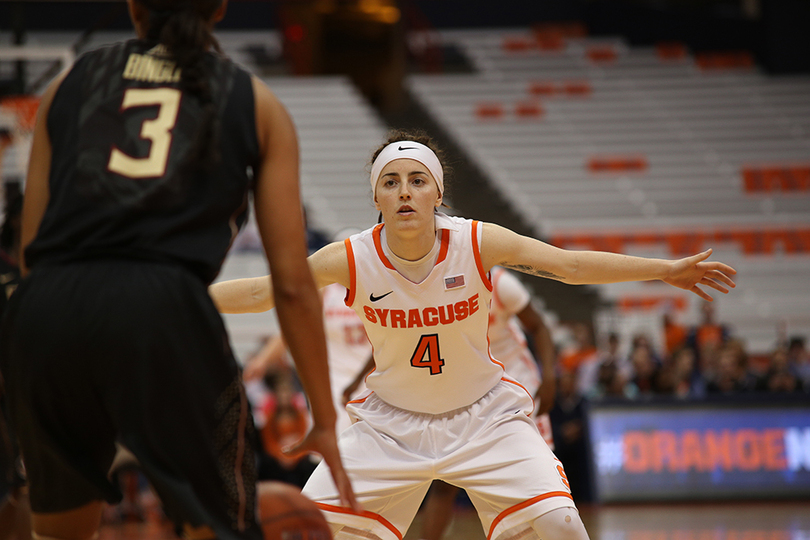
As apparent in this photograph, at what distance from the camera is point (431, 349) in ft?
12.9

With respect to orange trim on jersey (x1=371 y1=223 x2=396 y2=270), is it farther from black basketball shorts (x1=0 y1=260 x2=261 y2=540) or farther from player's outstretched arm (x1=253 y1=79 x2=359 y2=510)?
black basketball shorts (x1=0 y1=260 x2=261 y2=540)

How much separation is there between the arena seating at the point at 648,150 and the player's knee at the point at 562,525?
39.0 feet

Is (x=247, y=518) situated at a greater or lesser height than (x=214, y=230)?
lesser

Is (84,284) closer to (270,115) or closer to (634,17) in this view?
(270,115)

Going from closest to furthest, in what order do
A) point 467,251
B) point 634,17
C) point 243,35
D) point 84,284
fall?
point 84,284, point 467,251, point 243,35, point 634,17

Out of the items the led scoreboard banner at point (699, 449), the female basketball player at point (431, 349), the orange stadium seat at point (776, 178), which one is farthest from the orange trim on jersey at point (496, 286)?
the orange stadium seat at point (776, 178)

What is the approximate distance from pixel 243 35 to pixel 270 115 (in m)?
20.0

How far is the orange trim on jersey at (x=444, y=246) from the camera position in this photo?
398cm

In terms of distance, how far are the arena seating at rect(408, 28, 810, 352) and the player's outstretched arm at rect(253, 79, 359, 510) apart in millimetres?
13454

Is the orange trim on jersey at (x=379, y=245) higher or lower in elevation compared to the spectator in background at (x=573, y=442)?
higher

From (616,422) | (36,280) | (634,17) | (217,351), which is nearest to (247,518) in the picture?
(217,351)

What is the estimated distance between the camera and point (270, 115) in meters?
2.23

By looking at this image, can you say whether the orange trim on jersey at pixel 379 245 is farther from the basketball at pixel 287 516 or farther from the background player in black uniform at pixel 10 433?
the background player in black uniform at pixel 10 433

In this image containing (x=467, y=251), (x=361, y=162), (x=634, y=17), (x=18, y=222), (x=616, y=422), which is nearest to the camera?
(x=467, y=251)
